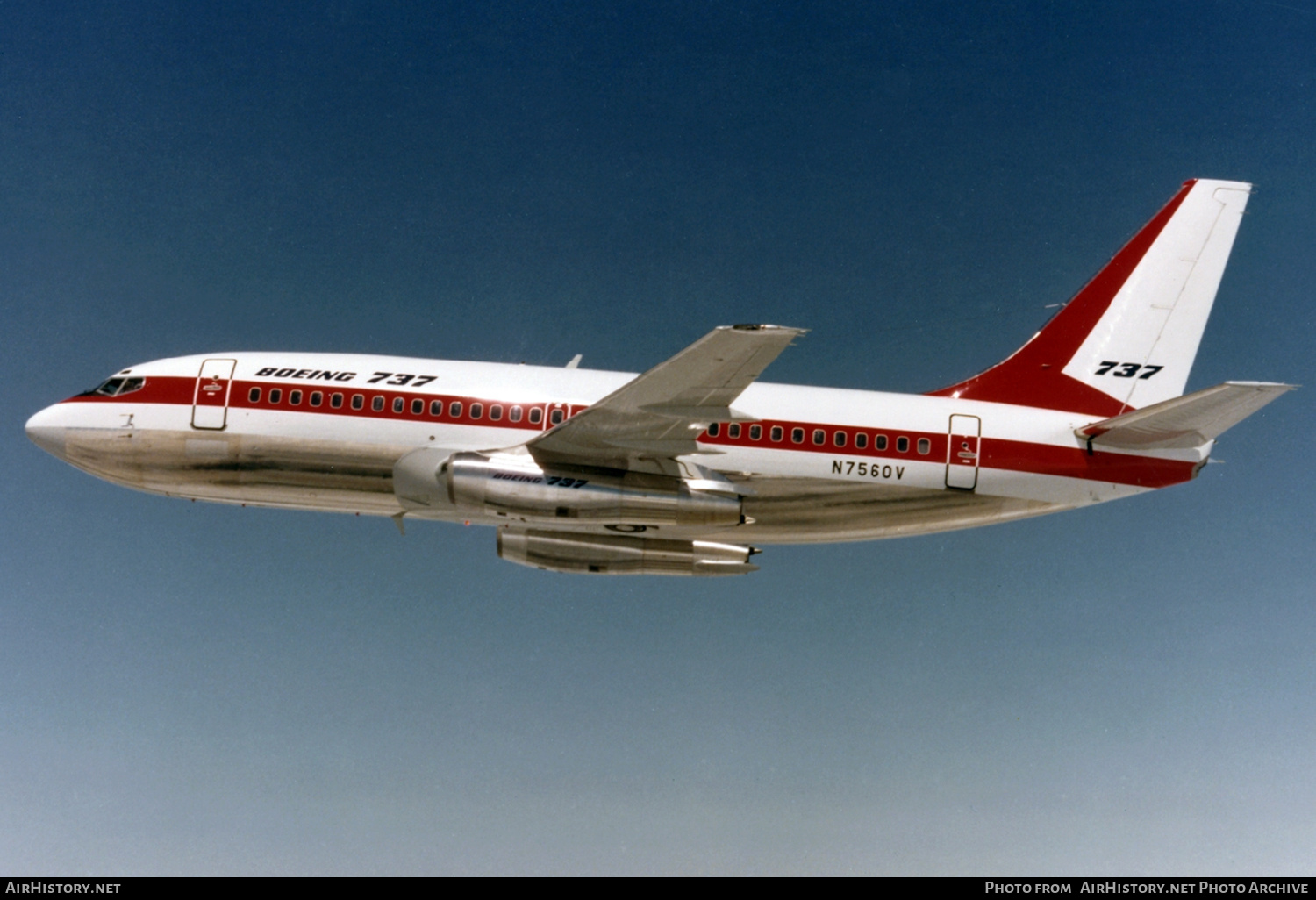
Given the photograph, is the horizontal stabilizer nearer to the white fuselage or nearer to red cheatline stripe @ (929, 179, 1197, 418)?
the white fuselage

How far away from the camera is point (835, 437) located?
2850 centimetres

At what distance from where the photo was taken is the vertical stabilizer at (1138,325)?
30719 millimetres

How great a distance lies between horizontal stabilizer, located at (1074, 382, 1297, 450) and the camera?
23.7m

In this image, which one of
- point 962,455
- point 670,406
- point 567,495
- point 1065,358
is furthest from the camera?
point 1065,358

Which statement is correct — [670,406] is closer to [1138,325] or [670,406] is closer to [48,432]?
[1138,325]

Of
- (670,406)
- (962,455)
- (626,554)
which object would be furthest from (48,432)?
(962,455)

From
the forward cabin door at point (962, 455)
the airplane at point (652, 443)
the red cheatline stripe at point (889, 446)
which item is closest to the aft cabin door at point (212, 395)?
the airplane at point (652, 443)

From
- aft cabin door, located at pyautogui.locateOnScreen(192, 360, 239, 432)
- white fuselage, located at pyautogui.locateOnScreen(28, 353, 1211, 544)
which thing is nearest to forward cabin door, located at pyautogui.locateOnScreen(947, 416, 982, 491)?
white fuselage, located at pyautogui.locateOnScreen(28, 353, 1211, 544)

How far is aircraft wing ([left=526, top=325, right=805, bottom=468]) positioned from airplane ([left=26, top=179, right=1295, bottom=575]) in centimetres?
8

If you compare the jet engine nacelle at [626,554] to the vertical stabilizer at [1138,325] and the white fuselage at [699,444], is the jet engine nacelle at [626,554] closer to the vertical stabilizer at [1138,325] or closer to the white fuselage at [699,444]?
the white fuselage at [699,444]

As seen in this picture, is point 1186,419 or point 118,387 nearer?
point 1186,419

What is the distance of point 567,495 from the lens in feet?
87.1

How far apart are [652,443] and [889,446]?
6155 mm

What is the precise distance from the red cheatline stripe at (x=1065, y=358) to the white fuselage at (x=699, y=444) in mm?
771
